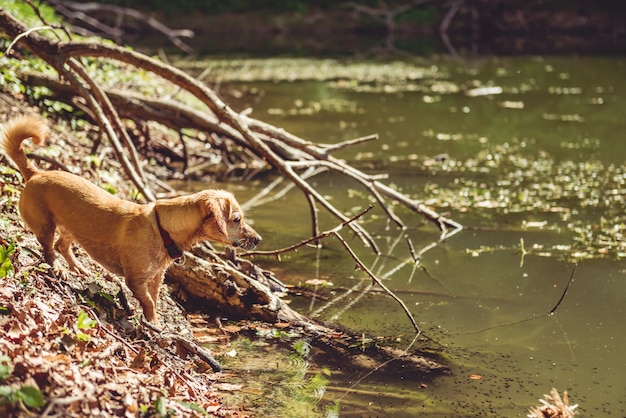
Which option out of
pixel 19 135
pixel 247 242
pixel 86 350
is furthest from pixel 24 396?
pixel 19 135

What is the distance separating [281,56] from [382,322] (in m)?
23.4

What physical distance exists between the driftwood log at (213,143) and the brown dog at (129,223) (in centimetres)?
117

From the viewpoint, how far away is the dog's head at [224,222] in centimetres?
499

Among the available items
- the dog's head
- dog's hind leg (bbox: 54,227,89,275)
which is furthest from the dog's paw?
the dog's head

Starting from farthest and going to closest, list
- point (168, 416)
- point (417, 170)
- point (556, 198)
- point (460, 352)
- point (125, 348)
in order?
point (417, 170), point (556, 198), point (460, 352), point (125, 348), point (168, 416)

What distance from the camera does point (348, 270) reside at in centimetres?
777

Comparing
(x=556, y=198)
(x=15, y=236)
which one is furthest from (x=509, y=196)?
(x=15, y=236)

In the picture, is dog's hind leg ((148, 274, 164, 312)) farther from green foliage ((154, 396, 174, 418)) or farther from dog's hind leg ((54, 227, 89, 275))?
green foliage ((154, 396, 174, 418))

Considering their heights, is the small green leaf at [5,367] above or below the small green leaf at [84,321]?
above

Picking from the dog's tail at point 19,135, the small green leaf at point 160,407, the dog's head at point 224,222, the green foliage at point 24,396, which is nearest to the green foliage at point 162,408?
the small green leaf at point 160,407

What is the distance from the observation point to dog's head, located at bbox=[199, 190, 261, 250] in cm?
499

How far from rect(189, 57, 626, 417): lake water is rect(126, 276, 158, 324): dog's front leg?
1.24 meters

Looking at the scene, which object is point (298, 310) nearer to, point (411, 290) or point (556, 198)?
point (411, 290)

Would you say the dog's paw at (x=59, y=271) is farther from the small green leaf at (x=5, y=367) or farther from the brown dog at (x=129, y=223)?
the small green leaf at (x=5, y=367)
